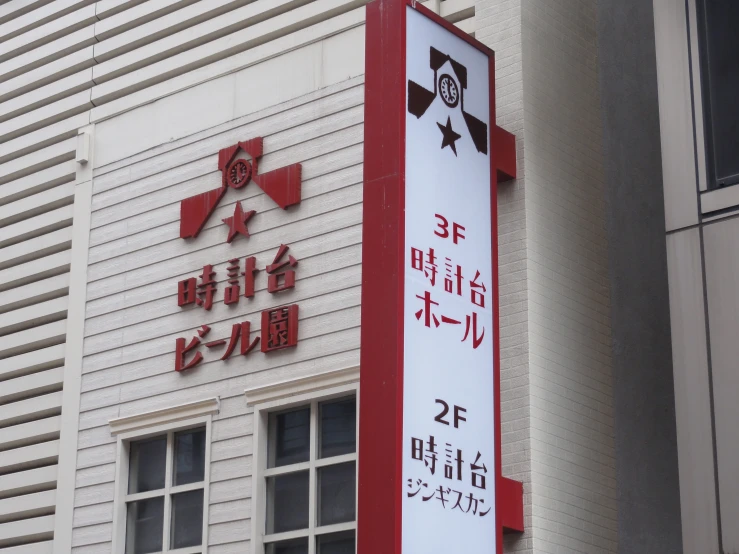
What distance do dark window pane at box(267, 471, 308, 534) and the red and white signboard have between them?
106 inches

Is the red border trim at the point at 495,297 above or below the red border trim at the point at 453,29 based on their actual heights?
below

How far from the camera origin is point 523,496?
12742 mm

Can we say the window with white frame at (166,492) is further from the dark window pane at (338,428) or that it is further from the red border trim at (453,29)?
the red border trim at (453,29)

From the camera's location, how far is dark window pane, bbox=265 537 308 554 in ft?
46.9

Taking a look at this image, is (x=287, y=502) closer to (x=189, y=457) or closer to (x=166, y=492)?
(x=189, y=457)

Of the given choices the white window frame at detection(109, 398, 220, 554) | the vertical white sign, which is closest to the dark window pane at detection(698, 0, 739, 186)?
the vertical white sign

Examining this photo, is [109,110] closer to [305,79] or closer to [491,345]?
[305,79]

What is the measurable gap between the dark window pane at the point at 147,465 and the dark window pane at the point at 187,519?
333 mm

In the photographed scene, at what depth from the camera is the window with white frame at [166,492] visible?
15.3m

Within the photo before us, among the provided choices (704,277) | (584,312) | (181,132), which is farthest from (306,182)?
(704,277)

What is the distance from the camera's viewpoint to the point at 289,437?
48.5 ft

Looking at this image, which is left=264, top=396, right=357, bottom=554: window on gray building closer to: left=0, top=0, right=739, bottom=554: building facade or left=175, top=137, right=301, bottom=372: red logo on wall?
left=0, top=0, right=739, bottom=554: building facade

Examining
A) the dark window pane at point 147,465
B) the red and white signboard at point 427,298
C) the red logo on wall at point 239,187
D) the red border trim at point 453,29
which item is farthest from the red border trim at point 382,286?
the dark window pane at point 147,465

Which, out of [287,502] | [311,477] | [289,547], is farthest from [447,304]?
[289,547]
